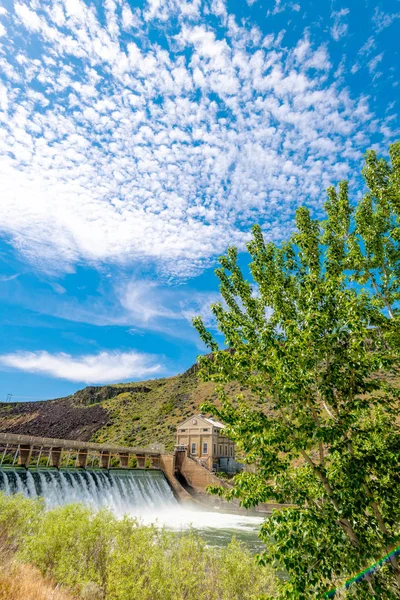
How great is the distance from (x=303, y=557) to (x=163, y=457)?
45927 mm

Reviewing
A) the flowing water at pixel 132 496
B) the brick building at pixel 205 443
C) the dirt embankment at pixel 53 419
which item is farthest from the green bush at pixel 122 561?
the dirt embankment at pixel 53 419

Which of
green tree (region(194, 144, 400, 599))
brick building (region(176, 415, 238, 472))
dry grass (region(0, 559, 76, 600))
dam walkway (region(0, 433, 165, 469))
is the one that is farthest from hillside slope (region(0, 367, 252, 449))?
green tree (region(194, 144, 400, 599))

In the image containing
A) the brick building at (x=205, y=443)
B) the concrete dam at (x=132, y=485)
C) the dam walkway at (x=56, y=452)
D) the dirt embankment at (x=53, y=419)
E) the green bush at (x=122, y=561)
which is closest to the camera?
the green bush at (x=122, y=561)

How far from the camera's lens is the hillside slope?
285 ft

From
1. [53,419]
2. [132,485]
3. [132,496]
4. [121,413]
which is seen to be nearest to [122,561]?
[132,496]

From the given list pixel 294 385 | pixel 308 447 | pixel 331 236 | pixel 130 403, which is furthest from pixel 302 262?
pixel 130 403

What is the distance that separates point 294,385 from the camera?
6508mm

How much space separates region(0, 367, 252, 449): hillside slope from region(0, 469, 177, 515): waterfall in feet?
97.3

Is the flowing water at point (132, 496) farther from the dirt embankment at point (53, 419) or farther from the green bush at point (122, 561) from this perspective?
the dirt embankment at point (53, 419)

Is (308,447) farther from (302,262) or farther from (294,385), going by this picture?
(302,262)

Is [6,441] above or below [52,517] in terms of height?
above

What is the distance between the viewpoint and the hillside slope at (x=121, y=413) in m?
86.9

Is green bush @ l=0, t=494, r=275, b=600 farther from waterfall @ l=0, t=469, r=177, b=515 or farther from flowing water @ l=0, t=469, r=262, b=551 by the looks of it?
flowing water @ l=0, t=469, r=262, b=551

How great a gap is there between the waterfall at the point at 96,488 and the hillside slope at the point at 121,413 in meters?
29.6
